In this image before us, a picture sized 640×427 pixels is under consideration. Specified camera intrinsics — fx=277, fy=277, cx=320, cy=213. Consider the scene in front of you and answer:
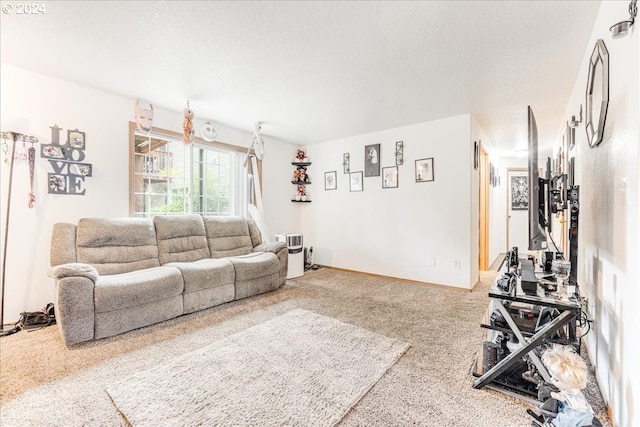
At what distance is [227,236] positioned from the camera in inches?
150

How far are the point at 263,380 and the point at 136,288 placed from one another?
4.67 ft

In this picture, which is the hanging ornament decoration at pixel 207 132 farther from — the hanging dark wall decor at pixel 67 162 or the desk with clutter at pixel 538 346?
the desk with clutter at pixel 538 346

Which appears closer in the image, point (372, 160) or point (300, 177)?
point (372, 160)

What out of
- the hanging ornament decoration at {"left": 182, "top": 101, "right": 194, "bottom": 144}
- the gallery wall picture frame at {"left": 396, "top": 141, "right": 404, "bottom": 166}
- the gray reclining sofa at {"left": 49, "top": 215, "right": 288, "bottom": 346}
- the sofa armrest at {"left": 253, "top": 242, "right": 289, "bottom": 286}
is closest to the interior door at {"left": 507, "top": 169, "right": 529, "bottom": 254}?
the gallery wall picture frame at {"left": 396, "top": 141, "right": 404, "bottom": 166}

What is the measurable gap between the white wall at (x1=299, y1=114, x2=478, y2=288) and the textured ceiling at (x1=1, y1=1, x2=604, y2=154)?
1.97ft

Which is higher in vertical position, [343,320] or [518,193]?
[518,193]

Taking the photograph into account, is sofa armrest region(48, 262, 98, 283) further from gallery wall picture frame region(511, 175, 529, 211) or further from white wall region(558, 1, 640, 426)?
gallery wall picture frame region(511, 175, 529, 211)

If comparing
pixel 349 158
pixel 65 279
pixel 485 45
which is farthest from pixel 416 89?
pixel 65 279

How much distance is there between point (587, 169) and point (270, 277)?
10.6ft

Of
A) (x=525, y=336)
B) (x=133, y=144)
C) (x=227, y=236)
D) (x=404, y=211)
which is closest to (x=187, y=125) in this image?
(x=133, y=144)

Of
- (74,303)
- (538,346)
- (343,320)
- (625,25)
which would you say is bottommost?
(343,320)

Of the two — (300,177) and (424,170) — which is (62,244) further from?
(424,170)

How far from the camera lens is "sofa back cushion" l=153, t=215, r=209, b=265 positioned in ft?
10.4

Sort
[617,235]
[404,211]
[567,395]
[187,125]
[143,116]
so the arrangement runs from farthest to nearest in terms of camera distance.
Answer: [404,211], [187,125], [143,116], [617,235], [567,395]
